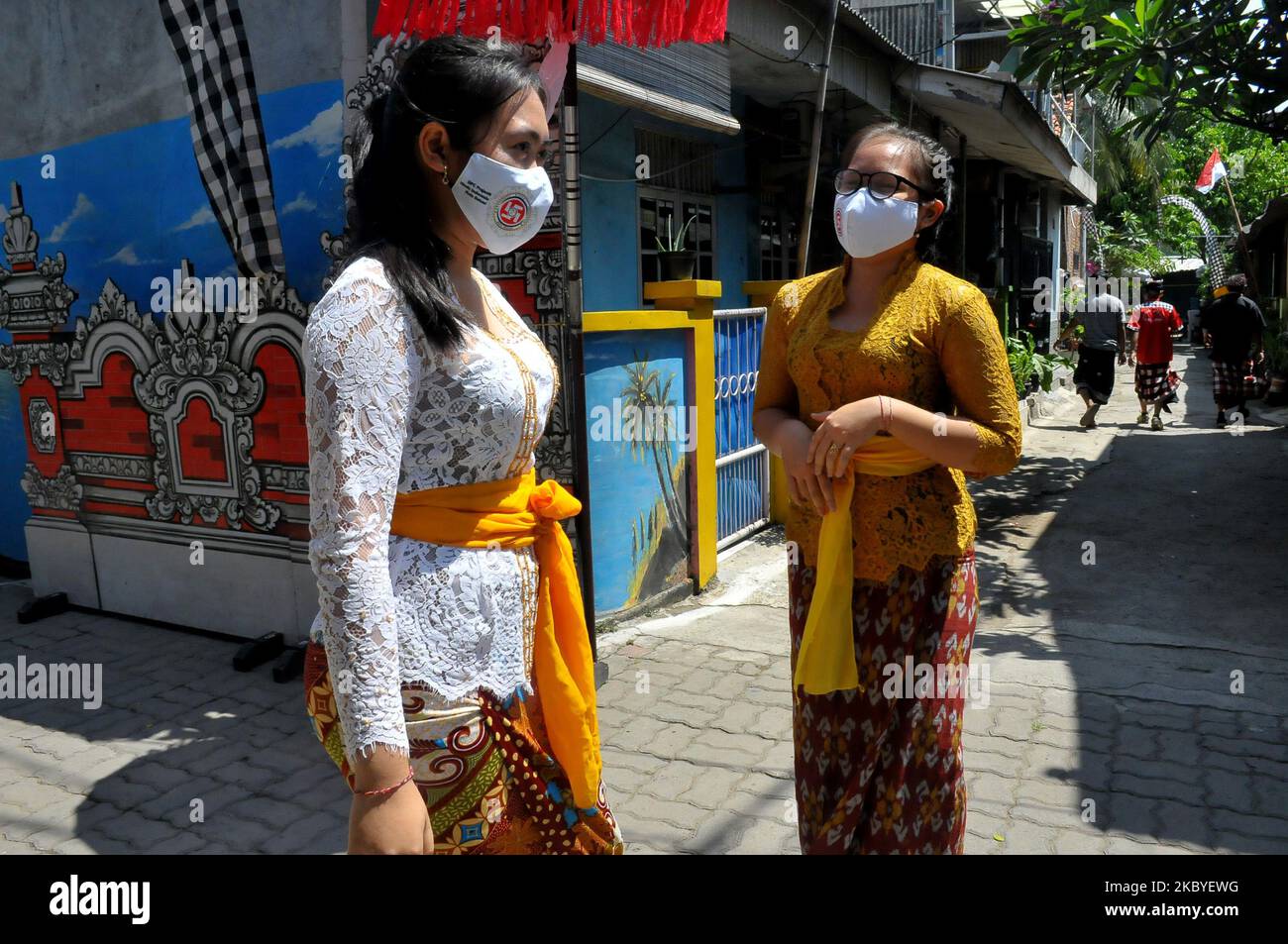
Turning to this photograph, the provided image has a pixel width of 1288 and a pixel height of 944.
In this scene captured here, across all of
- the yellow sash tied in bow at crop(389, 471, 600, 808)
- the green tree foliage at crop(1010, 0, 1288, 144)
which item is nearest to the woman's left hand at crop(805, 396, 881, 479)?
the yellow sash tied in bow at crop(389, 471, 600, 808)

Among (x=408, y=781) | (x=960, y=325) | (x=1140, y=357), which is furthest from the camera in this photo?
(x=1140, y=357)

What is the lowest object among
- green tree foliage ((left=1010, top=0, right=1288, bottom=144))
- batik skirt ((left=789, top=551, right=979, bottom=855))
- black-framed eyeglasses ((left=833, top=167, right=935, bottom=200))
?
batik skirt ((left=789, top=551, right=979, bottom=855))

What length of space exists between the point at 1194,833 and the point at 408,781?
2.80 metres

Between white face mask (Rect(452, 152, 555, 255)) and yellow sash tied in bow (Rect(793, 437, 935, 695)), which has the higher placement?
white face mask (Rect(452, 152, 555, 255))

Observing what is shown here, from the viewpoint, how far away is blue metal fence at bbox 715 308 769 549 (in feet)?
20.3

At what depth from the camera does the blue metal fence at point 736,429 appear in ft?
20.3

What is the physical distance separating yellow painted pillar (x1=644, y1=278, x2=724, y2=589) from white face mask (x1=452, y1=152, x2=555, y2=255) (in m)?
3.84

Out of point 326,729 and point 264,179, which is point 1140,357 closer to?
point 264,179

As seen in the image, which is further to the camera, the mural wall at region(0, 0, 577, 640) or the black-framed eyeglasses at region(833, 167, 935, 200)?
the mural wall at region(0, 0, 577, 640)

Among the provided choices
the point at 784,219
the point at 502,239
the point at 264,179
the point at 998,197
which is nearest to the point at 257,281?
the point at 264,179

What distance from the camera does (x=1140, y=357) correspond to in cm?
1172

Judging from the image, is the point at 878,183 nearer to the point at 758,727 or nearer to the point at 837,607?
the point at 837,607
